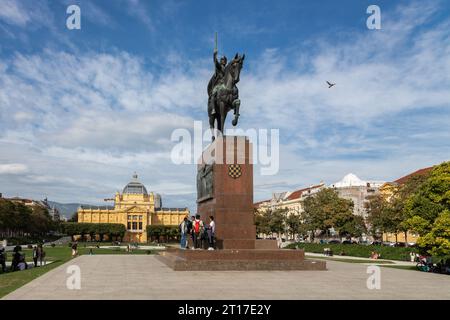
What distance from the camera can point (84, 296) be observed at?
11.3 meters

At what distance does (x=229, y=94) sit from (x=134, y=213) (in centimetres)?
11534

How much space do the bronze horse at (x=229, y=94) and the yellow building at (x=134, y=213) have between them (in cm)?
10675

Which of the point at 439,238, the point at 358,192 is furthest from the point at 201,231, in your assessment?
the point at 358,192

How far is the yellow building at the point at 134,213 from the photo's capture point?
132375 millimetres

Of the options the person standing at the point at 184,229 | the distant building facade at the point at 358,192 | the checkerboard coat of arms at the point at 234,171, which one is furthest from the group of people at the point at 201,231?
the distant building facade at the point at 358,192

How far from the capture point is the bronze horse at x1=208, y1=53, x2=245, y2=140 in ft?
74.4

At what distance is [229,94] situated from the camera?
75.7ft

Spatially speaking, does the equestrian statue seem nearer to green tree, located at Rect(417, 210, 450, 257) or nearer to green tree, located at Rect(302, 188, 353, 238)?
green tree, located at Rect(417, 210, 450, 257)

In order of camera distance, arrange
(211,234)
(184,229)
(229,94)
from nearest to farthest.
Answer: (211,234), (184,229), (229,94)

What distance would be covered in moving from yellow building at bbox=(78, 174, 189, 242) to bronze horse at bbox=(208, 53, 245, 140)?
106752 mm

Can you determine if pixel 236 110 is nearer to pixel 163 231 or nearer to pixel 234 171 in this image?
pixel 234 171

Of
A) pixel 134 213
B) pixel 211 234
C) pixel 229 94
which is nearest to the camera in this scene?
pixel 211 234

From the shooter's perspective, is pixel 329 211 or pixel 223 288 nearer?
pixel 223 288
